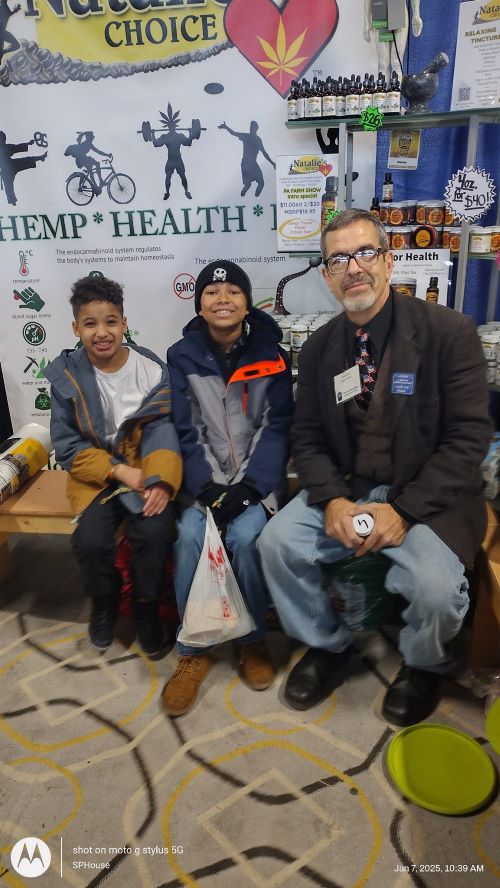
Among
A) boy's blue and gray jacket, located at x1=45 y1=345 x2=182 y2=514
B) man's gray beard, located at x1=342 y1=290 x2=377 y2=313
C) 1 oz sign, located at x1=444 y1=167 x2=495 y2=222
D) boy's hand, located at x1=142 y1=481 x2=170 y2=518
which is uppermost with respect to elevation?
1 oz sign, located at x1=444 y1=167 x2=495 y2=222

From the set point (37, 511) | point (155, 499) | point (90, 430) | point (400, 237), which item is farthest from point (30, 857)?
point (400, 237)

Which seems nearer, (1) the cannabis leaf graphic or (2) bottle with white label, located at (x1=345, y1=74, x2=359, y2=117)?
(2) bottle with white label, located at (x1=345, y1=74, x2=359, y2=117)

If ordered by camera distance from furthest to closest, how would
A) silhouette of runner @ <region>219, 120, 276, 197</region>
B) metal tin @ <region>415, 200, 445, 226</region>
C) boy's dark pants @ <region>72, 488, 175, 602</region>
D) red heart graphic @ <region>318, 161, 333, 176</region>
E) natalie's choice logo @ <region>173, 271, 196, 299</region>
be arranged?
natalie's choice logo @ <region>173, 271, 196, 299</region> → silhouette of runner @ <region>219, 120, 276, 197</region> → red heart graphic @ <region>318, 161, 333, 176</region> → metal tin @ <region>415, 200, 445, 226</region> → boy's dark pants @ <region>72, 488, 175, 602</region>

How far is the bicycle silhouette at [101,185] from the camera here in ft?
9.68

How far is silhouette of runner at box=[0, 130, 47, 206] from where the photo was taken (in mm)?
2963

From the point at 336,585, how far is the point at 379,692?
1.19 ft

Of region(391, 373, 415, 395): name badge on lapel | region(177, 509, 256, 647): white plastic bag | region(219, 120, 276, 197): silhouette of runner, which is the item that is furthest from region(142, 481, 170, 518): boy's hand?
region(219, 120, 276, 197): silhouette of runner

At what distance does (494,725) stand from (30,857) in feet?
4.25

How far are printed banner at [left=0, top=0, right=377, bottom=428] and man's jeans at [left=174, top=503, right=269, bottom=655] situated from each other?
1.40 metres

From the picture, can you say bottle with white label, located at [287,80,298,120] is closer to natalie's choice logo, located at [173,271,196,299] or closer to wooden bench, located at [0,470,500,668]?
natalie's choice logo, located at [173,271,196,299]

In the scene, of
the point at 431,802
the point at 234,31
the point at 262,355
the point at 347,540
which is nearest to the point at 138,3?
the point at 234,31

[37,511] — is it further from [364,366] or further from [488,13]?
[488,13]

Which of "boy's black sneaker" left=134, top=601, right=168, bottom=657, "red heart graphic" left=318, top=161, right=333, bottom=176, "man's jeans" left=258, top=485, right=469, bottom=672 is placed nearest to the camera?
"man's jeans" left=258, top=485, right=469, bottom=672

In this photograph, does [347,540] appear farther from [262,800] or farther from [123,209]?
[123,209]
